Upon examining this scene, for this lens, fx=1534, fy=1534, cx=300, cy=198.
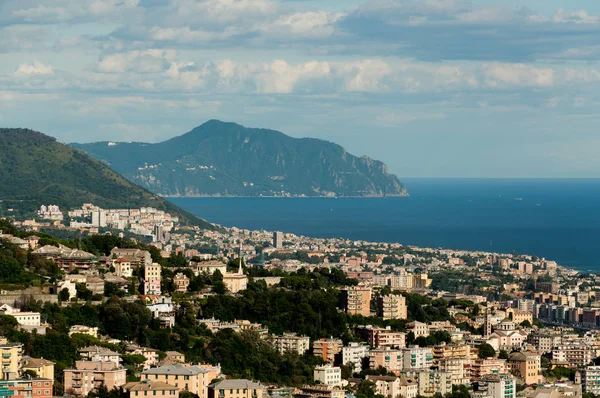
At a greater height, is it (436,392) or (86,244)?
(86,244)

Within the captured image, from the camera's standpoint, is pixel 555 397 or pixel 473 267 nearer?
pixel 555 397

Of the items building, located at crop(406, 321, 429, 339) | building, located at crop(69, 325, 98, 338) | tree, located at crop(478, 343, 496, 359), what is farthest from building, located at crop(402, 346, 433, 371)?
building, located at crop(69, 325, 98, 338)

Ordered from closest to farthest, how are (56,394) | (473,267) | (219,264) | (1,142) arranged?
(56,394) → (219,264) → (473,267) → (1,142)

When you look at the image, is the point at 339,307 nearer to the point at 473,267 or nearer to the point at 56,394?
the point at 56,394

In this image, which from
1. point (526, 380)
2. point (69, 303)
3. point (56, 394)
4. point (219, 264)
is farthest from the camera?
point (219, 264)

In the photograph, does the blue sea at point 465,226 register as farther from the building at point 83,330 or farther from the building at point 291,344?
the building at point 83,330

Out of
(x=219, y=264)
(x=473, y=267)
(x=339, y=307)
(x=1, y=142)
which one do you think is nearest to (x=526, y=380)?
(x=339, y=307)

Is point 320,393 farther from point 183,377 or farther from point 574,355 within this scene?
point 574,355
